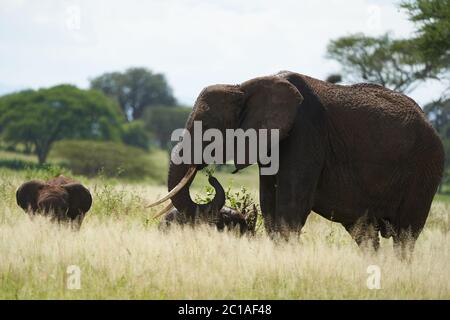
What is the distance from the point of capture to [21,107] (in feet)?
190

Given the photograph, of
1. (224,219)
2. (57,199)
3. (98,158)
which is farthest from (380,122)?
(98,158)

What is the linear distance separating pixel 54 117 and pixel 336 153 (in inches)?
1914

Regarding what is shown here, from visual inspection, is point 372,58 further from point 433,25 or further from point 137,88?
point 137,88

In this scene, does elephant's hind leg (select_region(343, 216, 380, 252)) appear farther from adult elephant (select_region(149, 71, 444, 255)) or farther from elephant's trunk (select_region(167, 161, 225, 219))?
elephant's trunk (select_region(167, 161, 225, 219))

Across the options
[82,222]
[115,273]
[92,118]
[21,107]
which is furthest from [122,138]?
[115,273]

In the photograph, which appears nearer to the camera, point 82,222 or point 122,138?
point 82,222

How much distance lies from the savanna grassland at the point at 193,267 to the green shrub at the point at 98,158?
37.6 metres

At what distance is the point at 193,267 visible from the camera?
27.5ft

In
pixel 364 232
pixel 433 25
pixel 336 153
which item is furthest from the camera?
pixel 433 25

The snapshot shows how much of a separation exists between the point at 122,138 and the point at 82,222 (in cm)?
5234

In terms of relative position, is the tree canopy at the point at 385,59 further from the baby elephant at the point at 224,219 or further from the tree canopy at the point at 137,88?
the tree canopy at the point at 137,88
